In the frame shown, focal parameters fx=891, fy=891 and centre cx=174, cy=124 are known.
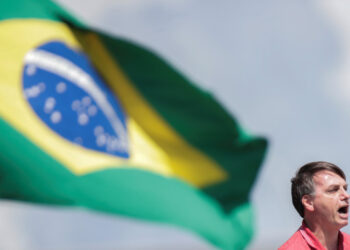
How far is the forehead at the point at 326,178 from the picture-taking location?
488 cm

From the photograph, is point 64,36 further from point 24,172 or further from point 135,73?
point 24,172

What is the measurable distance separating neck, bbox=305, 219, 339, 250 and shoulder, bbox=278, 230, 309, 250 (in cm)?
8

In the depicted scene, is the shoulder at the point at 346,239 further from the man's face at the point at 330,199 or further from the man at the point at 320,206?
the man's face at the point at 330,199

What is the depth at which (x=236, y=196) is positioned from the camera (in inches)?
645

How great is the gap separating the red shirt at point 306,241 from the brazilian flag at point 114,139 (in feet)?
26.0

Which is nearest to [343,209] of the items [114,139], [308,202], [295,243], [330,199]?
[330,199]

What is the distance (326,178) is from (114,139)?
35.4 feet

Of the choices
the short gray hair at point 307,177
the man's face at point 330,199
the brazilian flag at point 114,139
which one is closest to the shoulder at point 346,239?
the man's face at point 330,199

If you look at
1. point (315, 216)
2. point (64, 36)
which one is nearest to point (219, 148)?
point (64, 36)

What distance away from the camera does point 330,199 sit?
15.9 feet

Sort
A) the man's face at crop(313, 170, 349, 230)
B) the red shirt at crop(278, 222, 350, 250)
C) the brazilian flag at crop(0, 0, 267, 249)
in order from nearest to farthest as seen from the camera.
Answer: the man's face at crop(313, 170, 349, 230)
the red shirt at crop(278, 222, 350, 250)
the brazilian flag at crop(0, 0, 267, 249)

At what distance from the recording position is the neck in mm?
4969

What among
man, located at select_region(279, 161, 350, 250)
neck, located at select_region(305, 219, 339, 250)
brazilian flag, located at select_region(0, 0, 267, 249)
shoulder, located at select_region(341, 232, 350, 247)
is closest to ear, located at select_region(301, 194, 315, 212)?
man, located at select_region(279, 161, 350, 250)

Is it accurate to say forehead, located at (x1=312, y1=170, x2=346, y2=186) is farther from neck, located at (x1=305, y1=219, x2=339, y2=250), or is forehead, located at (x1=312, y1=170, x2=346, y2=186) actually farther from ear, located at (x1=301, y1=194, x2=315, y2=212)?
neck, located at (x1=305, y1=219, x2=339, y2=250)
